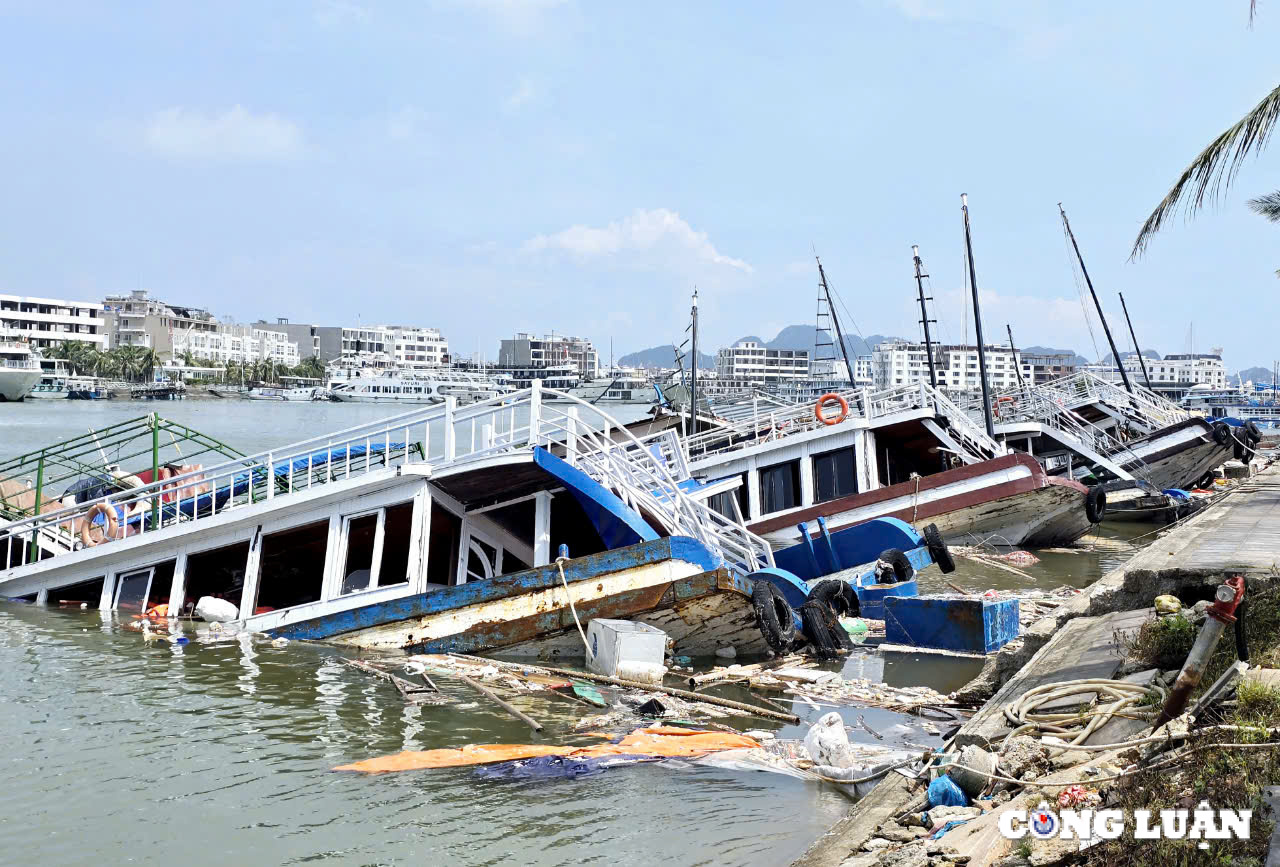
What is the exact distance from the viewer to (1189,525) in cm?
1956

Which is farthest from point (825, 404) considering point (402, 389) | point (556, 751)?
point (402, 389)

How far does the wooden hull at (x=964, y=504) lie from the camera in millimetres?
21734

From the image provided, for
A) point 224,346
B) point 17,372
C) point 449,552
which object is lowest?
point 449,552

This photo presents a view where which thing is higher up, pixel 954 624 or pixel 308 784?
pixel 954 624

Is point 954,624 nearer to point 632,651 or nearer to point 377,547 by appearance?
point 632,651

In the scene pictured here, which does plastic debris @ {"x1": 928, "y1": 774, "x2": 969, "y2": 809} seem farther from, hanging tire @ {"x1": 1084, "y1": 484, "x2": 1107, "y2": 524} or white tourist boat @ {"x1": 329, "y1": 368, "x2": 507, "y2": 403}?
white tourist boat @ {"x1": 329, "y1": 368, "x2": 507, "y2": 403}

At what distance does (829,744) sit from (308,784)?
4194 millimetres

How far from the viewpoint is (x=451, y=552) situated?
1487cm

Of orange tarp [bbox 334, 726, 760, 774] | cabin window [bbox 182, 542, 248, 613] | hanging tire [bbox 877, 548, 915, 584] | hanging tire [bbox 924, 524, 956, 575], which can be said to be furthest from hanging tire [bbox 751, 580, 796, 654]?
cabin window [bbox 182, 542, 248, 613]

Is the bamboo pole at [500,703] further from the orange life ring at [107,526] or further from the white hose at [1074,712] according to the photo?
the orange life ring at [107,526]

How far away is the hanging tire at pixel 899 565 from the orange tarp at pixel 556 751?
6.53m

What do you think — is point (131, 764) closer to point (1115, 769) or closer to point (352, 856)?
point (352, 856)

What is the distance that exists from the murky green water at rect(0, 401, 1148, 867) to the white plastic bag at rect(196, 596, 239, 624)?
927 mm

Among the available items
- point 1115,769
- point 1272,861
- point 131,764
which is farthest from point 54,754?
point 1272,861
